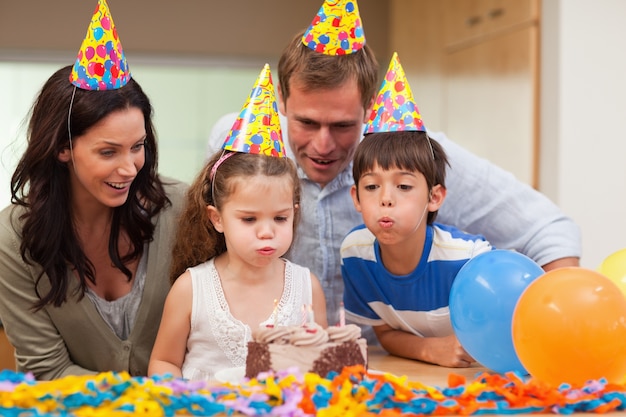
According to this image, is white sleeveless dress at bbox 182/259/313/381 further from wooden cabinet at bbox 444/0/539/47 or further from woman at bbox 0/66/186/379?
wooden cabinet at bbox 444/0/539/47

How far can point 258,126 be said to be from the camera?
1.56 metres

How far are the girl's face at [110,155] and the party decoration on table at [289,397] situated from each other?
1.66 ft

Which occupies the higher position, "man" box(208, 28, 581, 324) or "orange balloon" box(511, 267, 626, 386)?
"man" box(208, 28, 581, 324)

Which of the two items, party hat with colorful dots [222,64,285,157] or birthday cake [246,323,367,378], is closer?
birthday cake [246,323,367,378]

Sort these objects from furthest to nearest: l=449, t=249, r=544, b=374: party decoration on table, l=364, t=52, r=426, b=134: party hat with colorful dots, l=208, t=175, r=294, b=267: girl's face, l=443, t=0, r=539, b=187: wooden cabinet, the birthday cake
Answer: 1. l=443, t=0, r=539, b=187: wooden cabinet
2. l=364, t=52, r=426, b=134: party hat with colorful dots
3. l=208, t=175, r=294, b=267: girl's face
4. l=449, t=249, r=544, b=374: party decoration on table
5. the birthday cake

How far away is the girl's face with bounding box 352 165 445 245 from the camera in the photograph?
1.58 metres

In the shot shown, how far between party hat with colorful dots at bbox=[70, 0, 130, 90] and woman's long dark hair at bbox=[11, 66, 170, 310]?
2cm

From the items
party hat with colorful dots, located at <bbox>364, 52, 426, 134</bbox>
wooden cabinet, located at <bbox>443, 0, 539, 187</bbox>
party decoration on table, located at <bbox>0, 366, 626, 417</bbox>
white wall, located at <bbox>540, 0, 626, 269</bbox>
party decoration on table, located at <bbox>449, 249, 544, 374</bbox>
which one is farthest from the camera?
wooden cabinet, located at <bbox>443, 0, 539, 187</bbox>

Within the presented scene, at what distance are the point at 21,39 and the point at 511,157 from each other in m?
2.98

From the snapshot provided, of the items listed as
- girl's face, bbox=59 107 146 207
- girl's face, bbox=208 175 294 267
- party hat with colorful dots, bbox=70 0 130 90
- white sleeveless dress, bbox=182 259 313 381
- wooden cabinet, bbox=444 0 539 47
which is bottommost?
white sleeveless dress, bbox=182 259 313 381

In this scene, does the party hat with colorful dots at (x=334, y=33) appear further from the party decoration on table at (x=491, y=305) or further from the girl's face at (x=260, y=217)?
the party decoration on table at (x=491, y=305)

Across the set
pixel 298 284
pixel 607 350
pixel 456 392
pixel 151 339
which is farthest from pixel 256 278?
pixel 607 350

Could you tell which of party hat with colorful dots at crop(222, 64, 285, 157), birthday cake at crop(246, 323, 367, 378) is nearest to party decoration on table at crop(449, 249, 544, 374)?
birthday cake at crop(246, 323, 367, 378)

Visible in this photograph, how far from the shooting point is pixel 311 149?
6.04ft
